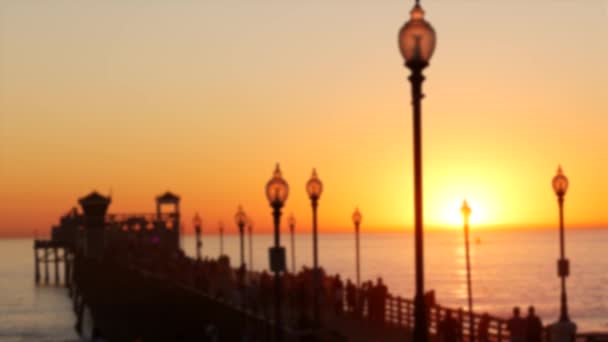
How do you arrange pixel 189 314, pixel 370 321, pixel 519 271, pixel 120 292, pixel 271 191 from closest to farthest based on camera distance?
1. pixel 271 191
2. pixel 370 321
3. pixel 189 314
4. pixel 120 292
5. pixel 519 271

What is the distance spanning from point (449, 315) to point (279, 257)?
172 inches

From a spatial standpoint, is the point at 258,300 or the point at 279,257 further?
the point at 258,300

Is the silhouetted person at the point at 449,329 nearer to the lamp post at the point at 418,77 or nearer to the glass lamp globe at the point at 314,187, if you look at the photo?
the glass lamp globe at the point at 314,187

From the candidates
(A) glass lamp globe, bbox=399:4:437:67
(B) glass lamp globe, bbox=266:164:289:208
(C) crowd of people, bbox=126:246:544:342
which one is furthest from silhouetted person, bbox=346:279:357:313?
(A) glass lamp globe, bbox=399:4:437:67

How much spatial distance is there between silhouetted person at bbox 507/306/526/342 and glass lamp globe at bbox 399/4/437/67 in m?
11.4

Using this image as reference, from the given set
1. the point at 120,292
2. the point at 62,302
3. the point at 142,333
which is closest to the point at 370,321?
the point at 142,333

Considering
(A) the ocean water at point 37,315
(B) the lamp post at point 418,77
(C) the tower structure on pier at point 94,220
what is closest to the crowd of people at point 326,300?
(B) the lamp post at point 418,77

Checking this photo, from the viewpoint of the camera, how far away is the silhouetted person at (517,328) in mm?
23266

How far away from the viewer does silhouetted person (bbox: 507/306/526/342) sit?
23266 millimetres

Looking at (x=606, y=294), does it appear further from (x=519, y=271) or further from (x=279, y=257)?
(x=279, y=257)

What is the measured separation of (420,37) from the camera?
1320 cm

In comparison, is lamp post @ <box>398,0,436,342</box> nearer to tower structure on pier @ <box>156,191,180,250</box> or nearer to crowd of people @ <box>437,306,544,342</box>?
crowd of people @ <box>437,306,544,342</box>

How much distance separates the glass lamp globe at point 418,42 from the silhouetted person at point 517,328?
11385mm

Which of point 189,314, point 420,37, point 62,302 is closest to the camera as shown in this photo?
point 420,37
